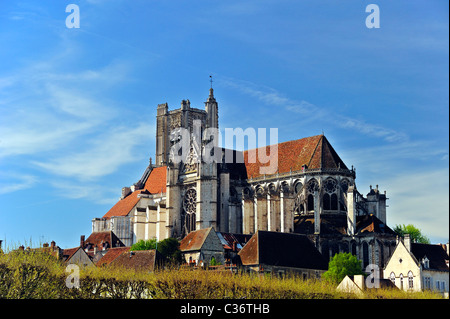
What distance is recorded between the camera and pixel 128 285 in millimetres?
42875

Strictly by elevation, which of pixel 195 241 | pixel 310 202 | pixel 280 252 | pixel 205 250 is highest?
pixel 310 202

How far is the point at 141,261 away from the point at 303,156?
3311 cm

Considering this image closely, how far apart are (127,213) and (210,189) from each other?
18.9 metres

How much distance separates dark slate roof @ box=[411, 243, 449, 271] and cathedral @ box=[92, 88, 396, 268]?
4.76 m

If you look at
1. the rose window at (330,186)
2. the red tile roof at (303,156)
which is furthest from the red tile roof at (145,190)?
the rose window at (330,186)

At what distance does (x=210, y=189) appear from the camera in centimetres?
8044

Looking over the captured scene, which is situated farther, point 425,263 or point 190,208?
point 190,208

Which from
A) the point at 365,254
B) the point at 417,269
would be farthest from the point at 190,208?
the point at 417,269

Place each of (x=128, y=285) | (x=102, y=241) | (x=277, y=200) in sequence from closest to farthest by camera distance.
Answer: (x=128, y=285)
(x=277, y=200)
(x=102, y=241)

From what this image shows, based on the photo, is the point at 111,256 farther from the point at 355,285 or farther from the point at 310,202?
the point at 310,202

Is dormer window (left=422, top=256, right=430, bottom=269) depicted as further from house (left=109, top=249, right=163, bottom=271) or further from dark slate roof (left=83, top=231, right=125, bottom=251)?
dark slate roof (left=83, top=231, right=125, bottom=251)

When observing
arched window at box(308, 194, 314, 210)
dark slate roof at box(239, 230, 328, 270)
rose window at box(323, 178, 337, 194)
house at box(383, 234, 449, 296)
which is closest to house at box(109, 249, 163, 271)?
dark slate roof at box(239, 230, 328, 270)
